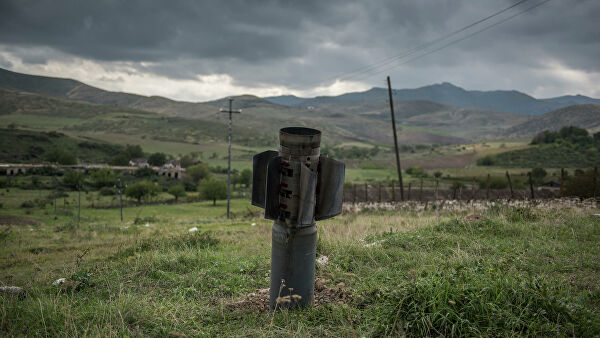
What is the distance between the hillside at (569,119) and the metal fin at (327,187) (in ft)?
617

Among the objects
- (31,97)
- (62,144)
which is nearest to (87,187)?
(62,144)

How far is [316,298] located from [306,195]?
1622 millimetres

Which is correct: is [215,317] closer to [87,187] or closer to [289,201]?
[289,201]

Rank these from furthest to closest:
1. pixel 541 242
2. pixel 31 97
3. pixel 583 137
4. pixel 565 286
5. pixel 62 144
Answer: pixel 31 97, pixel 62 144, pixel 583 137, pixel 541 242, pixel 565 286

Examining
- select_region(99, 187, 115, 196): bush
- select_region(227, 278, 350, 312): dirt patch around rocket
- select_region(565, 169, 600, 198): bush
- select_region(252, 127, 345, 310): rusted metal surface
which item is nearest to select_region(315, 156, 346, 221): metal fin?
select_region(252, 127, 345, 310): rusted metal surface

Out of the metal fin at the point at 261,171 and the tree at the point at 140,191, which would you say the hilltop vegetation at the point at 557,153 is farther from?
the metal fin at the point at 261,171

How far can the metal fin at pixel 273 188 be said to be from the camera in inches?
161

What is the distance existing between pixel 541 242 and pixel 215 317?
6.52 meters

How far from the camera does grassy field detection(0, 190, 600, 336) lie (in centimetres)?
347

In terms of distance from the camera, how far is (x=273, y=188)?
4.14 metres

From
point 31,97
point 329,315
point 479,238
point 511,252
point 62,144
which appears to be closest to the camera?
point 329,315

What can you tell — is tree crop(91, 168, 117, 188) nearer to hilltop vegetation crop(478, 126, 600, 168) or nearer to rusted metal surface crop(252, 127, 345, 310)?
rusted metal surface crop(252, 127, 345, 310)

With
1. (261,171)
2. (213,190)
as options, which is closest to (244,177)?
(213,190)

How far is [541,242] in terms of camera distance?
663 cm
